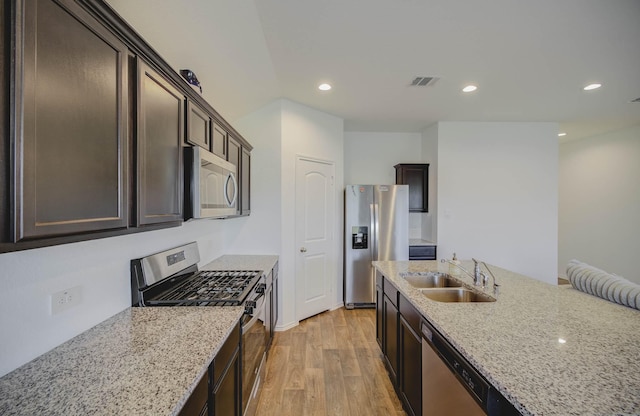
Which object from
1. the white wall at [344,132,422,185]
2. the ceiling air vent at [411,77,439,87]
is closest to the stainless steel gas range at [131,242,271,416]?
the ceiling air vent at [411,77,439,87]

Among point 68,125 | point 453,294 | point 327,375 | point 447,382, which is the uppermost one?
point 68,125

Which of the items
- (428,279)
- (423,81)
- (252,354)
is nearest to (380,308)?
(428,279)

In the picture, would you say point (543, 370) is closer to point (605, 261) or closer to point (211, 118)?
point (211, 118)

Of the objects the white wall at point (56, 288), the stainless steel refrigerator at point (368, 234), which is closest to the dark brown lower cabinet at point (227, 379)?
the white wall at point (56, 288)

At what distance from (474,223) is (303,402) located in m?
3.54

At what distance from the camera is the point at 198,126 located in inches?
66.7

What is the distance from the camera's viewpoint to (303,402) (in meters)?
2.03

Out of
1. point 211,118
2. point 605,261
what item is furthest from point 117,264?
point 605,261

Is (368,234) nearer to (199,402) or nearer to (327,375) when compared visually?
(327,375)

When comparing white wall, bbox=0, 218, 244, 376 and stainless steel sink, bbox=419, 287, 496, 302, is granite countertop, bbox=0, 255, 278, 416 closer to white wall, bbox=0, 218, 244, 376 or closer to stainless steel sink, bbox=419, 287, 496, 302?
white wall, bbox=0, 218, 244, 376

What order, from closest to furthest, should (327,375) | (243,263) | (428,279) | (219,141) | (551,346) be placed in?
(551,346)
(219,141)
(428,279)
(327,375)
(243,263)

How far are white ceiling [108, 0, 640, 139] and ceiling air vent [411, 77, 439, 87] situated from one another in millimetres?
72

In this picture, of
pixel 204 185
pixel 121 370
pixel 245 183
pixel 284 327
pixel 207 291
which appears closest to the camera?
pixel 121 370

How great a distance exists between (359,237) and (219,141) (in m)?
2.48
